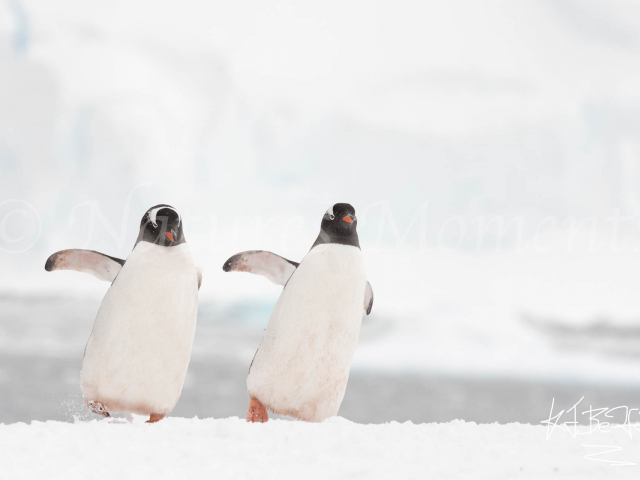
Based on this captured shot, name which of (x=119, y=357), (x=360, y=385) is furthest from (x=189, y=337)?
(x=360, y=385)

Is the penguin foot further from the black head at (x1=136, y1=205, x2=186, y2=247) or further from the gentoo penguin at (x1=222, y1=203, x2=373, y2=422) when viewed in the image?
the black head at (x1=136, y1=205, x2=186, y2=247)

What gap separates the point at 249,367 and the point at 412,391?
50.1 meters

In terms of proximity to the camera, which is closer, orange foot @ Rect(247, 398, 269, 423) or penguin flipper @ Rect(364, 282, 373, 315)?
orange foot @ Rect(247, 398, 269, 423)

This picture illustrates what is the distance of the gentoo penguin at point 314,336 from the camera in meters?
3.63

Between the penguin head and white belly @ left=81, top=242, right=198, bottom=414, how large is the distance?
3.14ft

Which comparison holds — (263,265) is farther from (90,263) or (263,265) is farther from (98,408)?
(98,408)

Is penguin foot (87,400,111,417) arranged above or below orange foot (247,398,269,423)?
below

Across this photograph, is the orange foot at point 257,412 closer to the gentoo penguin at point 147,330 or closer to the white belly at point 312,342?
the white belly at point 312,342

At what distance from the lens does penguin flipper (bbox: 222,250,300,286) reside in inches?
164

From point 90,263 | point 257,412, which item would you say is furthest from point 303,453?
point 90,263

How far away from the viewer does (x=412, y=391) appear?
51594 millimetres
